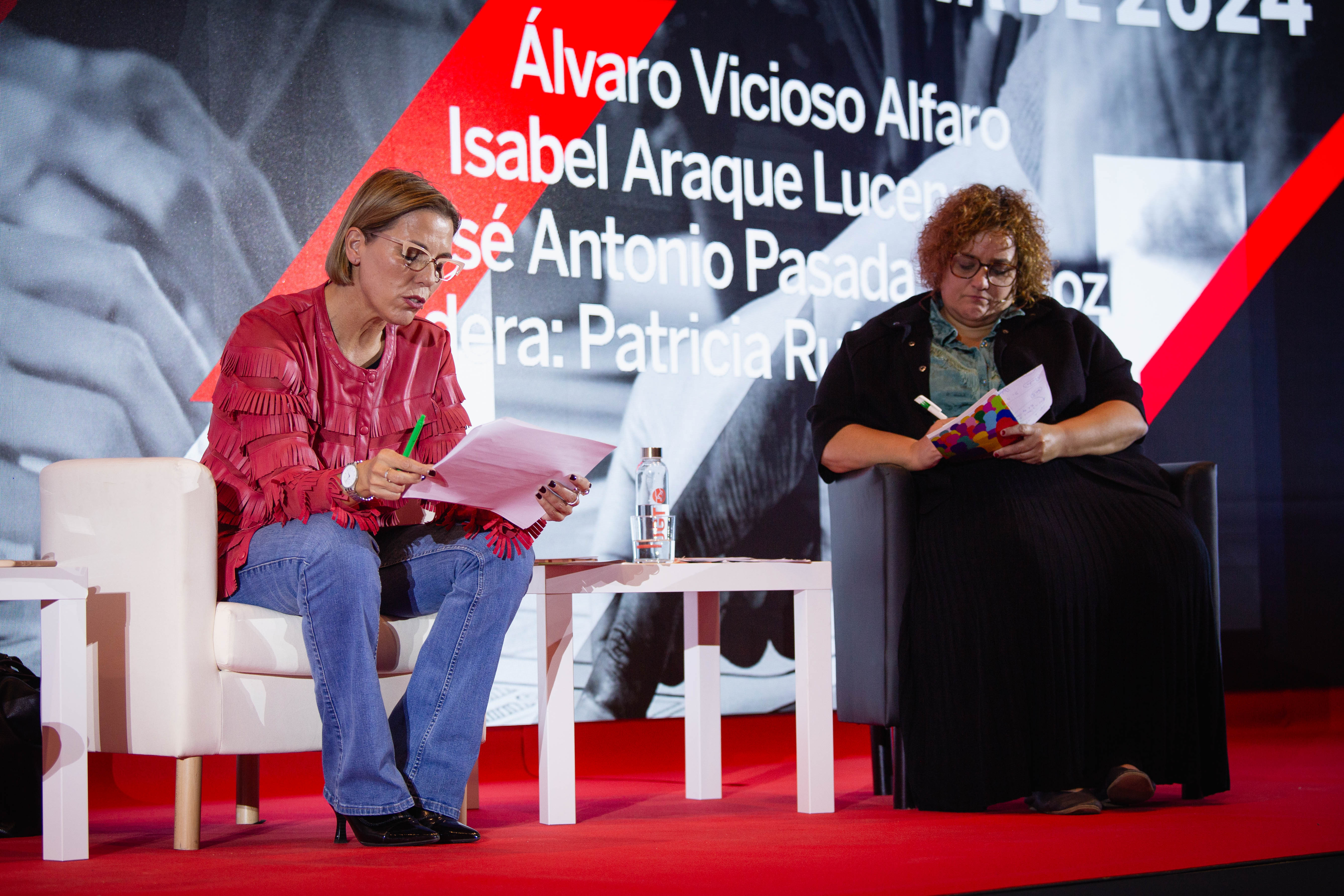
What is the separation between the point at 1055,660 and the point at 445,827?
42.2 inches

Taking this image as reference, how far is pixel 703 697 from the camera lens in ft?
8.40

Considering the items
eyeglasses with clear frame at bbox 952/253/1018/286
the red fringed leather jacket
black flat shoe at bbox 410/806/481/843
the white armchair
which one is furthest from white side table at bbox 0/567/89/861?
eyeglasses with clear frame at bbox 952/253/1018/286

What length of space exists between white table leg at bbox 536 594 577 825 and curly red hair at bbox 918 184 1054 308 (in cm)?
108

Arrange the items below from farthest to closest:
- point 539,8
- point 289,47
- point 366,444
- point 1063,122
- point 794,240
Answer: point 1063,122, point 794,240, point 539,8, point 289,47, point 366,444

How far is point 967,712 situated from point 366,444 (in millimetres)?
1130

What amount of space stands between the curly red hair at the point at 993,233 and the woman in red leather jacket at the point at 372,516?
1009 millimetres

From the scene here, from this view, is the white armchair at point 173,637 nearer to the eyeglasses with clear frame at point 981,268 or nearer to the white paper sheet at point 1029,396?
the white paper sheet at point 1029,396

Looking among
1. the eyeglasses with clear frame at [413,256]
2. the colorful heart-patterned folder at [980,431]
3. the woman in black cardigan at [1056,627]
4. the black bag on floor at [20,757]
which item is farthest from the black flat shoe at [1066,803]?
the black bag on floor at [20,757]

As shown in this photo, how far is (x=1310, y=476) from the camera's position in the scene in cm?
416

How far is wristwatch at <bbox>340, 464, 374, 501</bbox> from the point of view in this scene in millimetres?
1846

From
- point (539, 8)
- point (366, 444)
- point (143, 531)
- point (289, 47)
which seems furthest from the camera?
point (539, 8)

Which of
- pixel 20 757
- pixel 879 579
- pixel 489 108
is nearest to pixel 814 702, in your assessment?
pixel 879 579

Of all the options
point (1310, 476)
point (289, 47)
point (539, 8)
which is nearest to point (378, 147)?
point (289, 47)

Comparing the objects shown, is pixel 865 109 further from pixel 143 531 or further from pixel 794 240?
pixel 143 531
